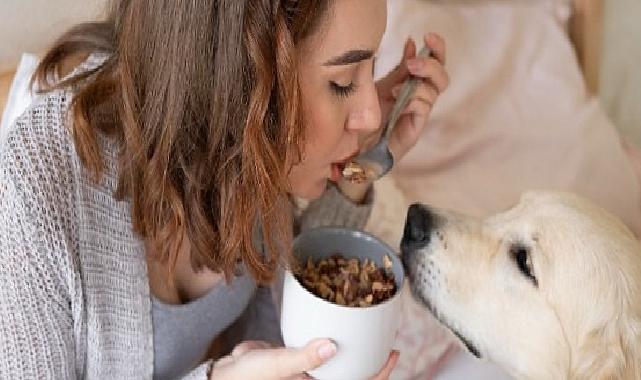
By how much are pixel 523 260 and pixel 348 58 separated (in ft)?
1.17

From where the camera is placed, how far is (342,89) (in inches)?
41.1

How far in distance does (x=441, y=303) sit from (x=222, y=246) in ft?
0.98

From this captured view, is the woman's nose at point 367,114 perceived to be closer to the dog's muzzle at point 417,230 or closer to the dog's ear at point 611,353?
the dog's muzzle at point 417,230

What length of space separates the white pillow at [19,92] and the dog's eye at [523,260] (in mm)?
655

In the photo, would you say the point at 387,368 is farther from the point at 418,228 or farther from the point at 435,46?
the point at 435,46

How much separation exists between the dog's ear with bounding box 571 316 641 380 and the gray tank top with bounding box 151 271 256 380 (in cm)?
45

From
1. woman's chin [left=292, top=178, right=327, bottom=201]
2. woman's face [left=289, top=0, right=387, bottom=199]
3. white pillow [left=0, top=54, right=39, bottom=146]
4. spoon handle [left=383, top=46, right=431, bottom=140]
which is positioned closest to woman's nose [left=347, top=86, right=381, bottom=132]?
woman's face [left=289, top=0, right=387, bottom=199]

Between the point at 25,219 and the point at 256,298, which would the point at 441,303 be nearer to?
the point at 256,298

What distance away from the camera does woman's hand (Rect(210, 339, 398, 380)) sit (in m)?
0.98

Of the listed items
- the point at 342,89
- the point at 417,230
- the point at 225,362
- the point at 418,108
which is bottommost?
the point at 225,362

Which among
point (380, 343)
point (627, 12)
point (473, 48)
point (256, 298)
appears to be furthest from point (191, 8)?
point (627, 12)

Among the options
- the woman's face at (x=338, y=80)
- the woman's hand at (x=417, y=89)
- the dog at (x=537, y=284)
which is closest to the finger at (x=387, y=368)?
the dog at (x=537, y=284)

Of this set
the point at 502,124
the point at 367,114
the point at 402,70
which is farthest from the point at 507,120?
the point at 367,114

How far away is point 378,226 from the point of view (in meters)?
1.45
